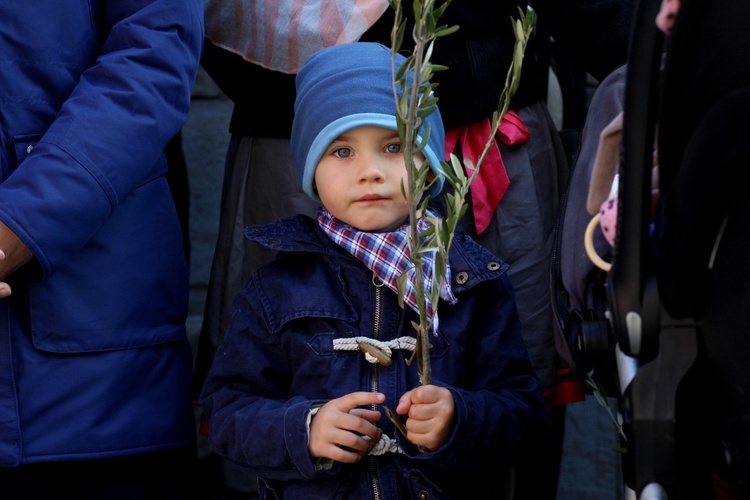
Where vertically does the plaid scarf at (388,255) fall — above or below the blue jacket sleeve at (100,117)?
below

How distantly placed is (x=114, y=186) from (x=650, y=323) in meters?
1.16

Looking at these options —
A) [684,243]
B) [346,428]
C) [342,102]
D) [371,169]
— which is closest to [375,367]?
[346,428]

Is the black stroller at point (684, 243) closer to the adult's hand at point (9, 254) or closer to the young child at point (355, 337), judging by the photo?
the young child at point (355, 337)

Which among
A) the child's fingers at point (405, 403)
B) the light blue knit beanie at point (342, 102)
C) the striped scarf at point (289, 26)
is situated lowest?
the child's fingers at point (405, 403)

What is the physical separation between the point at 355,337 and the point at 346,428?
22cm

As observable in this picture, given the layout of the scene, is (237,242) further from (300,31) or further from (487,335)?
(487,335)

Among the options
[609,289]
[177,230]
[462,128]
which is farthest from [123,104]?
[609,289]

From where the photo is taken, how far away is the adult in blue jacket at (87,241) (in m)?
2.25

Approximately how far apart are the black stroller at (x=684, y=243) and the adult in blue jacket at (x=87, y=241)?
1.11 metres

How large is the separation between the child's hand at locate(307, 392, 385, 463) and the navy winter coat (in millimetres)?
37

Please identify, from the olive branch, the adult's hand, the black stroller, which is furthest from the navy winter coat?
the black stroller

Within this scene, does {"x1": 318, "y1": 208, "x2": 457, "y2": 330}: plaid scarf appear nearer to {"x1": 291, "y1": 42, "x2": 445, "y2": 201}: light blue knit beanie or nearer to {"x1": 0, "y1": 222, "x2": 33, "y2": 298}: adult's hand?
{"x1": 291, "y1": 42, "x2": 445, "y2": 201}: light blue knit beanie

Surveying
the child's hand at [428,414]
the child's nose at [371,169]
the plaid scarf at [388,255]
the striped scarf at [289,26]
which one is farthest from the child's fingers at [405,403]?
the striped scarf at [289,26]

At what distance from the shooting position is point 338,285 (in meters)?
2.33
